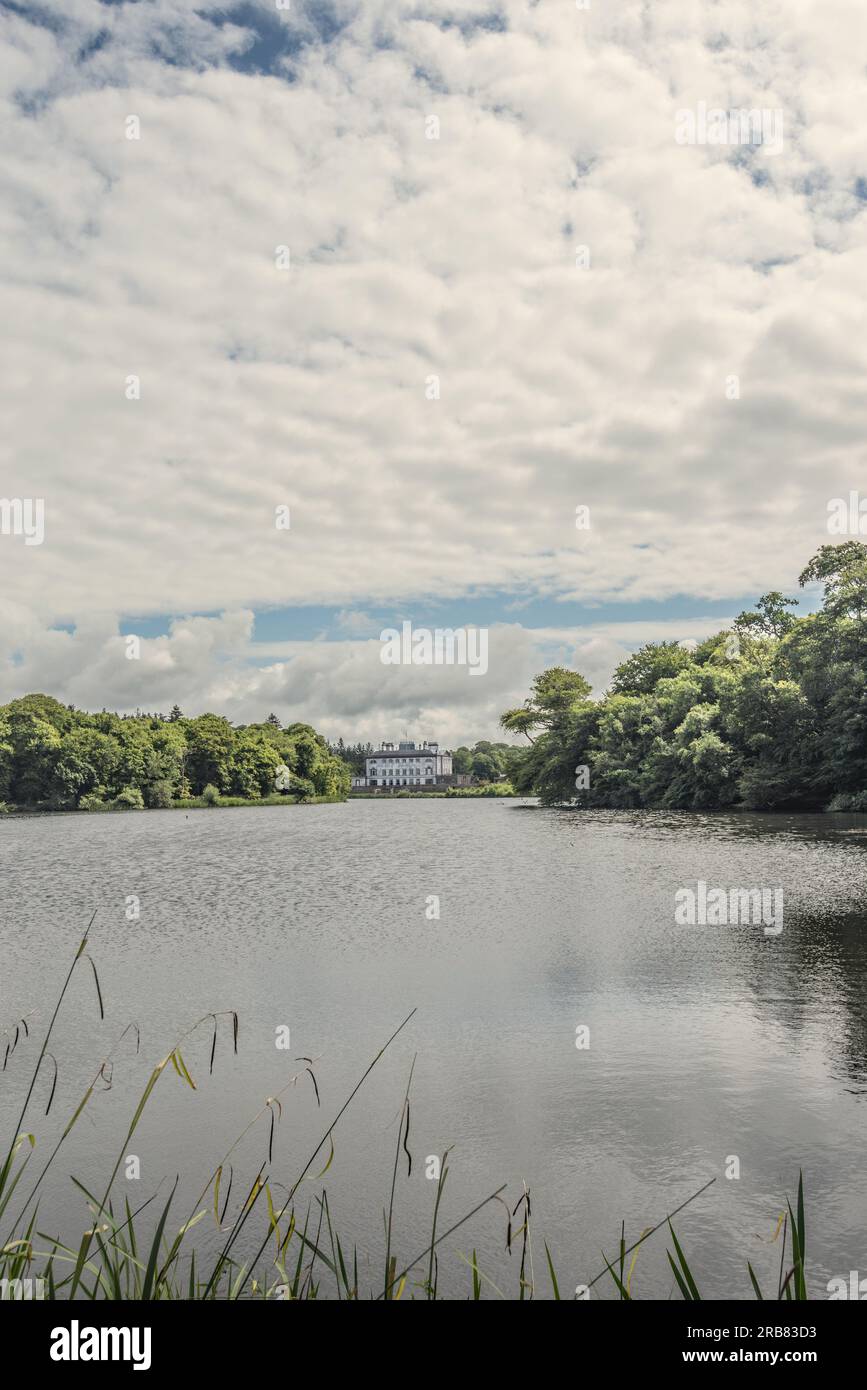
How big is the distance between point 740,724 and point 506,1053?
50.7m

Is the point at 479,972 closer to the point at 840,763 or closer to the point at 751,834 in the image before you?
the point at 751,834

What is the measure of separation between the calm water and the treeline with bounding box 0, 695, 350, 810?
81.5 metres

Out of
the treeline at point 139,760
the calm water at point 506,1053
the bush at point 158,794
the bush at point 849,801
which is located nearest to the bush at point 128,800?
the treeline at point 139,760

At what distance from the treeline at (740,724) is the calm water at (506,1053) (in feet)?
82.0

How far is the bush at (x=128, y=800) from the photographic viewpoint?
333 feet

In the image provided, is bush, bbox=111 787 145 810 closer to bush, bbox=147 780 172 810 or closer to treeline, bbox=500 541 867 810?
bush, bbox=147 780 172 810

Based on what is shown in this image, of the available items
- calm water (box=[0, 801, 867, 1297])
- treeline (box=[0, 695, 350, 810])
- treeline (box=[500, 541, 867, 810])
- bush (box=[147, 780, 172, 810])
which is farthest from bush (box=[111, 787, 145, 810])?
calm water (box=[0, 801, 867, 1297])

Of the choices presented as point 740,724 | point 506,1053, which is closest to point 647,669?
point 740,724

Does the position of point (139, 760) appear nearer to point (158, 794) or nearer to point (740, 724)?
point (158, 794)

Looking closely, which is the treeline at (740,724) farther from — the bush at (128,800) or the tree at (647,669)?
the bush at (128,800)

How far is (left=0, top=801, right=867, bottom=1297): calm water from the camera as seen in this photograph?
6.82 m

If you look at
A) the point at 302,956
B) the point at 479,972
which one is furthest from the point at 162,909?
the point at 479,972

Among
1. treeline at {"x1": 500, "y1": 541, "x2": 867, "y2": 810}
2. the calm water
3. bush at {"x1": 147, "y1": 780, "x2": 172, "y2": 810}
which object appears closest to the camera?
the calm water
